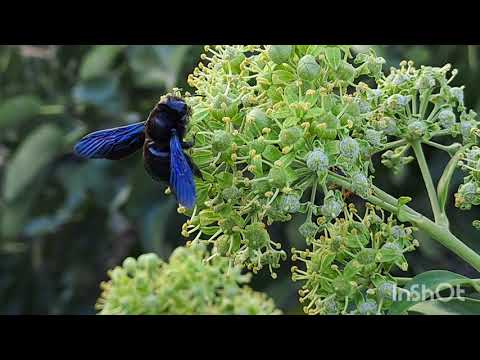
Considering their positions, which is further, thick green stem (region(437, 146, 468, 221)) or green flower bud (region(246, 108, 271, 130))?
thick green stem (region(437, 146, 468, 221))

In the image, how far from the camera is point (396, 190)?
323 cm

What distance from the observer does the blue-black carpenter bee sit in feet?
5.21

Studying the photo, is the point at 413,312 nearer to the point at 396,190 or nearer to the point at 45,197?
the point at 396,190

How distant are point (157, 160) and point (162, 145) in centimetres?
3

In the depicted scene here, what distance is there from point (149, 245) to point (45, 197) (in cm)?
113

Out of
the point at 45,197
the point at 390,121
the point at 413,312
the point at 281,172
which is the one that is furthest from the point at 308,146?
the point at 45,197

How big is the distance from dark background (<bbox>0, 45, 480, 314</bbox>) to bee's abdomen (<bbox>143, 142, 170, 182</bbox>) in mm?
1450

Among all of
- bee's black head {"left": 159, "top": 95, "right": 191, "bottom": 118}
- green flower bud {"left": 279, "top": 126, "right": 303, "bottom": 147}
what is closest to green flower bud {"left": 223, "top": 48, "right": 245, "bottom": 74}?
bee's black head {"left": 159, "top": 95, "right": 191, "bottom": 118}

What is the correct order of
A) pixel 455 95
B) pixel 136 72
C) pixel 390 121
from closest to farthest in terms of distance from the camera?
pixel 390 121 < pixel 455 95 < pixel 136 72

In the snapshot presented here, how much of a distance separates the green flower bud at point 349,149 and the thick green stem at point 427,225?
0.18 ft

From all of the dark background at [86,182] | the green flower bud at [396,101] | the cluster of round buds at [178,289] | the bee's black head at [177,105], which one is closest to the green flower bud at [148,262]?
the cluster of round buds at [178,289]

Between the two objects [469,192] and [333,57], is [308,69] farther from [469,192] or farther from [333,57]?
[469,192]

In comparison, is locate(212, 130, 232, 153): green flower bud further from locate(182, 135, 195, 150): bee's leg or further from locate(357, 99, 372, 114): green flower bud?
locate(357, 99, 372, 114): green flower bud

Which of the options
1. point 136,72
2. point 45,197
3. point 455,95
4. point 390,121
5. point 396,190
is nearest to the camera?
point 390,121
